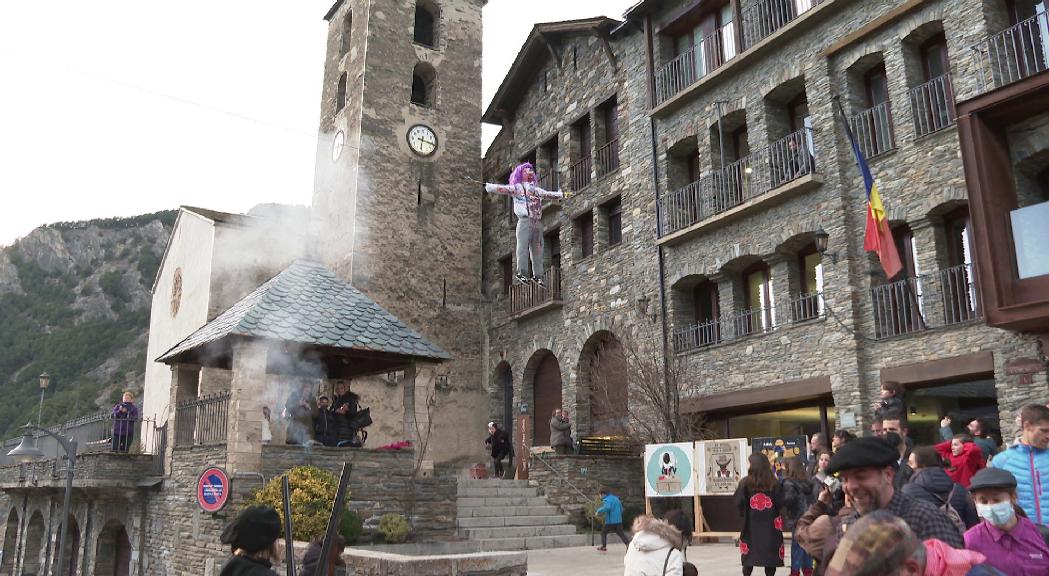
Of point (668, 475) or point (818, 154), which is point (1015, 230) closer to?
point (818, 154)

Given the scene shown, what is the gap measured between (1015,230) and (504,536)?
31.7ft

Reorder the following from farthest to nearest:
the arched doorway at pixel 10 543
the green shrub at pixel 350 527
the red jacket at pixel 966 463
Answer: the arched doorway at pixel 10 543 → the green shrub at pixel 350 527 → the red jacket at pixel 966 463

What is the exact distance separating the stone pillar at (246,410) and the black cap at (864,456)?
12026 mm

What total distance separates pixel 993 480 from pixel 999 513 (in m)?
0.19

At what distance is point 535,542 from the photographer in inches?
614

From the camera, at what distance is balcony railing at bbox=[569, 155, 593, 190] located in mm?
22545

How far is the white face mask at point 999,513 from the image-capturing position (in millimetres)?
4289

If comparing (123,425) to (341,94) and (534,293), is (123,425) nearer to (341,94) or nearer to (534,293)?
(534,293)

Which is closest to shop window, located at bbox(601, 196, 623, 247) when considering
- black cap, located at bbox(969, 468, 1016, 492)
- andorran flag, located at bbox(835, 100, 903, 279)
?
andorran flag, located at bbox(835, 100, 903, 279)

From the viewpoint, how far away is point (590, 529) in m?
16.9

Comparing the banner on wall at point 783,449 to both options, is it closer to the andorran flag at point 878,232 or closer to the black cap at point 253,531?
the andorran flag at point 878,232

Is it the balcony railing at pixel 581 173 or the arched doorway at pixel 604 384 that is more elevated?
the balcony railing at pixel 581 173

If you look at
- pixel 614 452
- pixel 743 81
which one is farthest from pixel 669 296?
pixel 743 81

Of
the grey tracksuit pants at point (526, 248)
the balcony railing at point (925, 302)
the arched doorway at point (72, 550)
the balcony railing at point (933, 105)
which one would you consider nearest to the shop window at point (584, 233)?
the grey tracksuit pants at point (526, 248)
